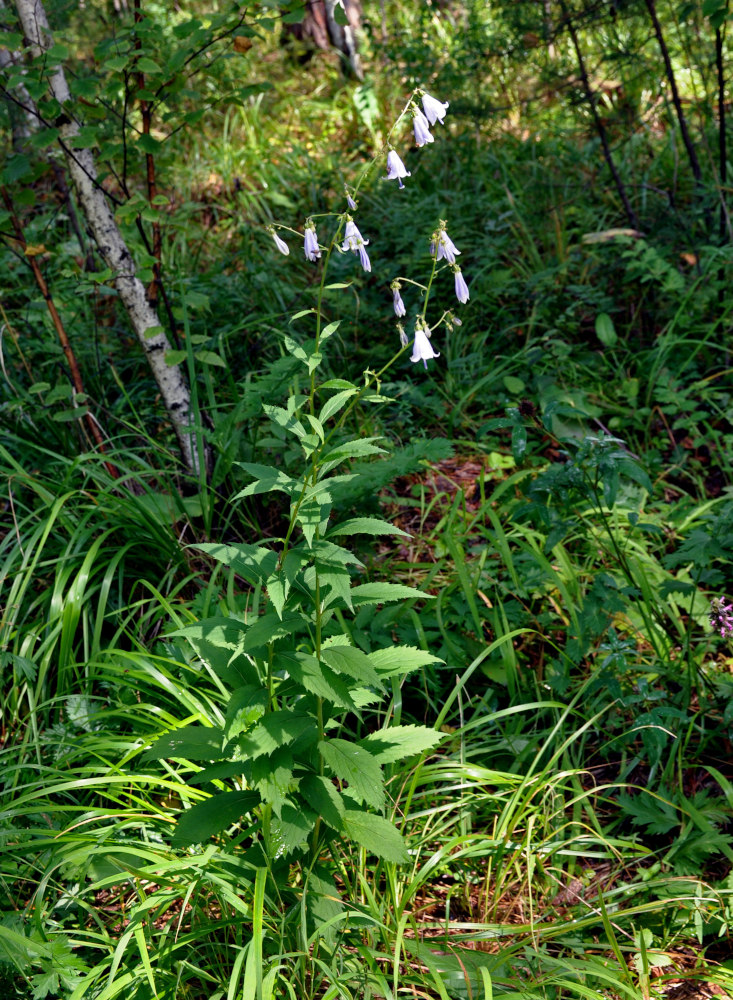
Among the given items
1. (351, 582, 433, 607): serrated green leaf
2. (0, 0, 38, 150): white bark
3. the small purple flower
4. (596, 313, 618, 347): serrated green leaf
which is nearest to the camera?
(351, 582, 433, 607): serrated green leaf

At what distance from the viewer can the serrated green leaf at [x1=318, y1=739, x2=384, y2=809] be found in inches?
58.7

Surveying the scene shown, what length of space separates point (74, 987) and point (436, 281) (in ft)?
10.5

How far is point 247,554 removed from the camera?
1.59m

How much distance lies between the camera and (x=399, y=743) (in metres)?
1.71

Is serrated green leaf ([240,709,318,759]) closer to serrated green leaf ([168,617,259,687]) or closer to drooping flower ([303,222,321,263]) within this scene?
serrated green leaf ([168,617,259,687])

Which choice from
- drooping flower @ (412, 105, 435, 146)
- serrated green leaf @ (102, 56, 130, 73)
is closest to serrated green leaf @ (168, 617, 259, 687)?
drooping flower @ (412, 105, 435, 146)

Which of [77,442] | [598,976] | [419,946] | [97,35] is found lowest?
[598,976]

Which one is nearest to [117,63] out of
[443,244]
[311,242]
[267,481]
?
[311,242]

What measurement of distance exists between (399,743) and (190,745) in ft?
1.42

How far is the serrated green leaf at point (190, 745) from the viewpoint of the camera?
161cm

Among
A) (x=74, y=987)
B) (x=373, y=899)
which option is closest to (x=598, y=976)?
(x=373, y=899)

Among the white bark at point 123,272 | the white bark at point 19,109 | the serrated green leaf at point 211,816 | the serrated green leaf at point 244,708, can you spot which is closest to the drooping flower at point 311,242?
the serrated green leaf at point 244,708

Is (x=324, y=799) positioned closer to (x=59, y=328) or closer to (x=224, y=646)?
(x=224, y=646)

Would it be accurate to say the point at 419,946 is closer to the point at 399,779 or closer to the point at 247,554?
the point at 399,779
